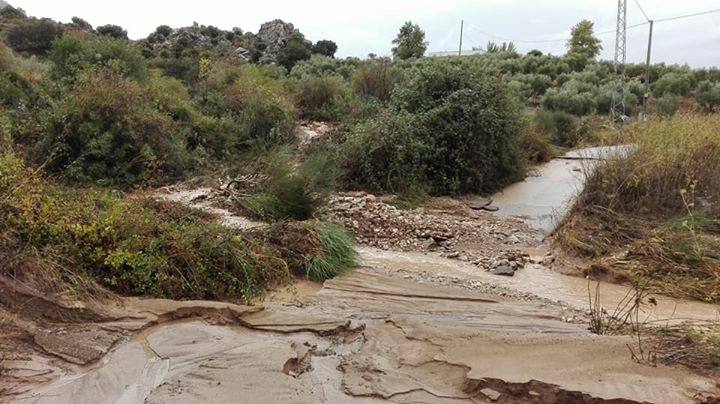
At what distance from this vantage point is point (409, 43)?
1556 inches

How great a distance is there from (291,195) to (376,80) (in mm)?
9815

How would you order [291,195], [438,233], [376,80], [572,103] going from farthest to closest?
[572,103] → [376,80] → [438,233] → [291,195]

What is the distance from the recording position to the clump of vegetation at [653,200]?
722 centimetres

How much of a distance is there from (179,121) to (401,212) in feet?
20.3

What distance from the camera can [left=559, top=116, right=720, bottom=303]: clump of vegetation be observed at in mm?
7223

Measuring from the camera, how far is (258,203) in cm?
860

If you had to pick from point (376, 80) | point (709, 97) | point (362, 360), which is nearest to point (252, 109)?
point (376, 80)

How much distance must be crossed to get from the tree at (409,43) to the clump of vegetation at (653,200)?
94.3 ft

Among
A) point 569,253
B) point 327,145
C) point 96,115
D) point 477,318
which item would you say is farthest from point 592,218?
point 96,115

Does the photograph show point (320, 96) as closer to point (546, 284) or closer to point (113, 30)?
point (546, 284)

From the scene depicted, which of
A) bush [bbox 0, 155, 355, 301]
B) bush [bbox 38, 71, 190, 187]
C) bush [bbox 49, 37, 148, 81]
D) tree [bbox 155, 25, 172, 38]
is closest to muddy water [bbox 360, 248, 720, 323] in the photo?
bush [bbox 0, 155, 355, 301]

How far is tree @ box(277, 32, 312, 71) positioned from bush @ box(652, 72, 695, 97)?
18.5 metres

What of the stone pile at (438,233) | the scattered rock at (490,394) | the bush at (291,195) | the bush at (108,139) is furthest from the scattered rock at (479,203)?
the scattered rock at (490,394)

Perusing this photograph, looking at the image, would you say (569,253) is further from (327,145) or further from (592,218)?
(327,145)
